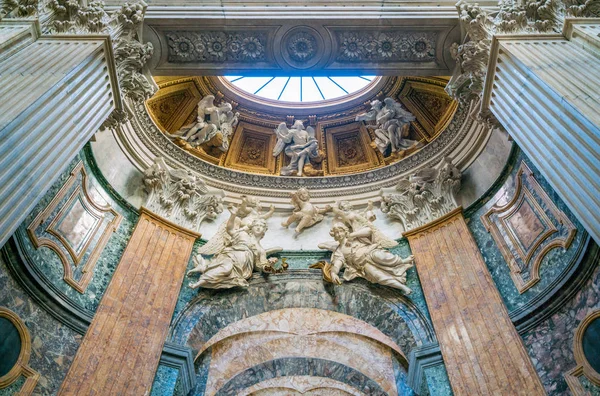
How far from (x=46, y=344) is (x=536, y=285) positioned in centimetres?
643

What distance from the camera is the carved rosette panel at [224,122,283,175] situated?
11.4 meters

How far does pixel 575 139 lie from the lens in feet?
13.4

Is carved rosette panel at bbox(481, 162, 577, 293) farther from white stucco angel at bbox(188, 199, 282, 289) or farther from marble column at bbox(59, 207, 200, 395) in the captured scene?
marble column at bbox(59, 207, 200, 395)

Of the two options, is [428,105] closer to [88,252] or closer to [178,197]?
[178,197]

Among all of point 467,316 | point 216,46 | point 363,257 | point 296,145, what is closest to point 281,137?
point 296,145

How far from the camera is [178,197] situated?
8.87 m

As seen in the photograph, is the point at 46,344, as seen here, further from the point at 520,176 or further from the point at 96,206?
the point at 520,176

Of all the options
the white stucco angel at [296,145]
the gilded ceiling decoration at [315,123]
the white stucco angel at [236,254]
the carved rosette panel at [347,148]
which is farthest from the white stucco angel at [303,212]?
the carved rosette panel at [347,148]

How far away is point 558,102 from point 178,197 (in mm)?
6678

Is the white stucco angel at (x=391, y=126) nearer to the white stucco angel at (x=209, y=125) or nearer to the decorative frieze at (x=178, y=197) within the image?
the white stucco angel at (x=209, y=125)

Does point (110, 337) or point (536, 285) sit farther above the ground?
point (536, 285)

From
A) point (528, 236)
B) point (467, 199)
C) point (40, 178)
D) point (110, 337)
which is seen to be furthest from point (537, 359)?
point (40, 178)

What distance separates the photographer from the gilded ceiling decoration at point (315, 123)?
10336 millimetres

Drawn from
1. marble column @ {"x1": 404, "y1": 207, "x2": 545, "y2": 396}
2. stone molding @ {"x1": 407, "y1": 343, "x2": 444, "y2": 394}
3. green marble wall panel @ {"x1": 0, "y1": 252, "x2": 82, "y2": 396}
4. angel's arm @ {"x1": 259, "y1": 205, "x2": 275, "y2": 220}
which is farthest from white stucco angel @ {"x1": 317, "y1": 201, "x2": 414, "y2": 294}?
green marble wall panel @ {"x1": 0, "y1": 252, "x2": 82, "y2": 396}
